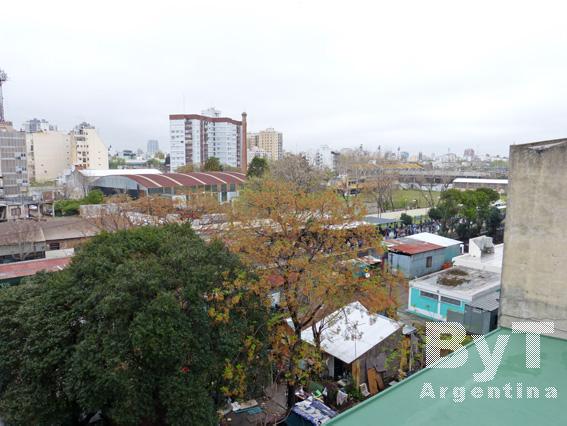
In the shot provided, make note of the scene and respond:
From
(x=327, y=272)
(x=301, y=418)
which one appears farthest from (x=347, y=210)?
(x=301, y=418)

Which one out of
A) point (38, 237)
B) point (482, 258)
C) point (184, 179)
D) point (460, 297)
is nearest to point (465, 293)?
point (460, 297)

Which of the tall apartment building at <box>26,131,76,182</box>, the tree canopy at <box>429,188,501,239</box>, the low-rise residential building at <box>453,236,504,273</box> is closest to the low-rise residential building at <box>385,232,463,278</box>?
the low-rise residential building at <box>453,236,504,273</box>

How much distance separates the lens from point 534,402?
425 centimetres

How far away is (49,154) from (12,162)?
24475mm

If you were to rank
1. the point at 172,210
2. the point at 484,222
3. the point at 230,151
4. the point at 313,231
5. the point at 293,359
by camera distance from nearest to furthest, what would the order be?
1. the point at 293,359
2. the point at 313,231
3. the point at 172,210
4. the point at 484,222
5. the point at 230,151

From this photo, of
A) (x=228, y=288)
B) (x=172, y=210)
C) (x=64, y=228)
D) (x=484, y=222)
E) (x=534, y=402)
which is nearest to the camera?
(x=534, y=402)

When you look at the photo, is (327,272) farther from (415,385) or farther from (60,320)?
(60,320)

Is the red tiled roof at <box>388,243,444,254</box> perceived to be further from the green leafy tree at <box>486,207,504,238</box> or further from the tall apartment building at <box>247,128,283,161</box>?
the tall apartment building at <box>247,128,283,161</box>

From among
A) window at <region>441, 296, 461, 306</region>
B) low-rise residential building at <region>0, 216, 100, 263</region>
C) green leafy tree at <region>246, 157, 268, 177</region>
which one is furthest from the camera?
green leafy tree at <region>246, 157, 268, 177</region>

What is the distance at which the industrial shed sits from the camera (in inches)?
1155

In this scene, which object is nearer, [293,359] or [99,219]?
[293,359]

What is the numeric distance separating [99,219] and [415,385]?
48.8 ft

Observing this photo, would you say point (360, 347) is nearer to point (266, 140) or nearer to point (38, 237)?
point (38, 237)

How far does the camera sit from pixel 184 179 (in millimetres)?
31969
